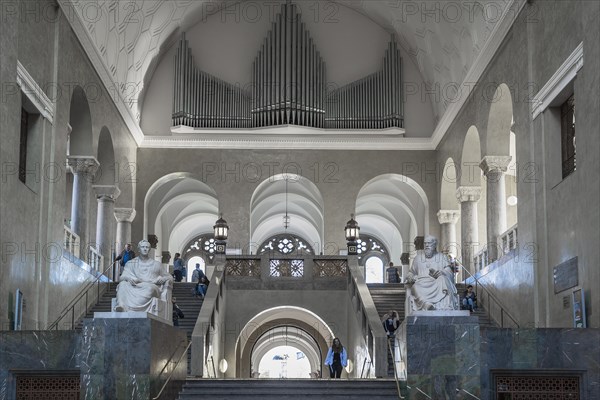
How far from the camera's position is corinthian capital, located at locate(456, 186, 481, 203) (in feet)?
96.9

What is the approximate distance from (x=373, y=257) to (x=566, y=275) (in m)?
27.9

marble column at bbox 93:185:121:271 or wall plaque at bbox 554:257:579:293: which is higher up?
marble column at bbox 93:185:121:271

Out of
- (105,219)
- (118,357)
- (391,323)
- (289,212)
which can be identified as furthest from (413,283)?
(289,212)

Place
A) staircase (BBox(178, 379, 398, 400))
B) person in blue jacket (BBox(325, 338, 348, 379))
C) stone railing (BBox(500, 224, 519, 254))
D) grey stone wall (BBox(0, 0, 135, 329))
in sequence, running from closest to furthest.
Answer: staircase (BBox(178, 379, 398, 400)) → grey stone wall (BBox(0, 0, 135, 329)) → person in blue jacket (BBox(325, 338, 348, 379)) → stone railing (BBox(500, 224, 519, 254))

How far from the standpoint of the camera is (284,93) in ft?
109

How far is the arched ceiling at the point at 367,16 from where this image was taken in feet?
82.2

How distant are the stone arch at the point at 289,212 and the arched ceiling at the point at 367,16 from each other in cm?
725

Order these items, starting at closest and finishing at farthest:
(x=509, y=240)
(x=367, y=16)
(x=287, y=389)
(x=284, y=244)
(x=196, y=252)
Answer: (x=287, y=389) → (x=509, y=240) → (x=367, y=16) → (x=196, y=252) → (x=284, y=244)

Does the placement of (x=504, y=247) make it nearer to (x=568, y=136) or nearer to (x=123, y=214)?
(x=568, y=136)

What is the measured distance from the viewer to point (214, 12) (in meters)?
34.5

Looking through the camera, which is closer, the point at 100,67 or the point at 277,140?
the point at 100,67

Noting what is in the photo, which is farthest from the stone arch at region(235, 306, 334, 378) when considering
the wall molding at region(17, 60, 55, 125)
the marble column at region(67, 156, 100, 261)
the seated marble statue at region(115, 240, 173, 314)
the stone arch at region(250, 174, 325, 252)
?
the seated marble statue at region(115, 240, 173, 314)

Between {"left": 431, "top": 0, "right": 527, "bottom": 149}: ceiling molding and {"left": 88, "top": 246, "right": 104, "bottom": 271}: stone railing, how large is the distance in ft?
37.6

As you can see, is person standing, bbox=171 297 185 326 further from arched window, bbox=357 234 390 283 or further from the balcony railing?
arched window, bbox=357 234 390 283
